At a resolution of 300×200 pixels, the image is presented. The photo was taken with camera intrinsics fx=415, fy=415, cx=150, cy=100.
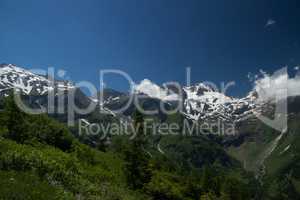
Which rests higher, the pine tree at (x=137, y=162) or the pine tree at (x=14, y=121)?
the pine tree at (x=14, y=121)

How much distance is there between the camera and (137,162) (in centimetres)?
6347

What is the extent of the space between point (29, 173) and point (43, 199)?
415 cm

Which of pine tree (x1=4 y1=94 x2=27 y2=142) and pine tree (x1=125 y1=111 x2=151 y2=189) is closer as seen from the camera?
pine tree (x1=4 y1=94 x2=27 y2=142)

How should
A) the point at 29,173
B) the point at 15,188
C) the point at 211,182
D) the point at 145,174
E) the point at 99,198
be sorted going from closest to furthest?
the point at 15,188 < the point at 29,173 < the point at 99,198 < the point at 145,174 < the point at 211,182

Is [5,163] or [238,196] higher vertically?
[5,163]

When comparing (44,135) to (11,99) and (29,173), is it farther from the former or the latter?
(29,173)

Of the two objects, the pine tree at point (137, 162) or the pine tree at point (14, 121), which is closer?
the pine tree at point (14, 121)

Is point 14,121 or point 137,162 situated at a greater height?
point 14,121

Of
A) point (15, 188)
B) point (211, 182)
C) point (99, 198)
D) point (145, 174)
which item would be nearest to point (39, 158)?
point (99, 198)

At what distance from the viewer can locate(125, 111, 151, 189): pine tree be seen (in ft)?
202

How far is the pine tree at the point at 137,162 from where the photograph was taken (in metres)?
61.6

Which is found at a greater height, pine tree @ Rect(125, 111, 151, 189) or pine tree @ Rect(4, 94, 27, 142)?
pine tree @ Rect(4, 94, 27, 142)

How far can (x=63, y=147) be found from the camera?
69.4 metres

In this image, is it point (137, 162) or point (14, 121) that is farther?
point (137, 162)
